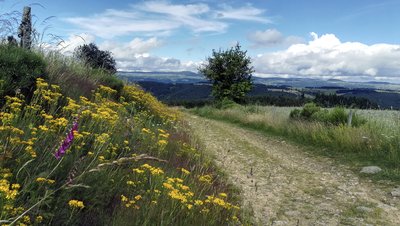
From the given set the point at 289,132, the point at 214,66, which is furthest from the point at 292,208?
the point at 214,66

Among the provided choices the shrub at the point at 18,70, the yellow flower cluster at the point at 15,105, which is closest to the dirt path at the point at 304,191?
the yellow flower cluster at the point at 15,105

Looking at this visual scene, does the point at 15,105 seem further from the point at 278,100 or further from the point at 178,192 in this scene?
the point at 278,100

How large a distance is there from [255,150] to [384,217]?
659 centimetres

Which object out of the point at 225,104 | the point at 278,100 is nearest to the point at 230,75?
the point at 225,104

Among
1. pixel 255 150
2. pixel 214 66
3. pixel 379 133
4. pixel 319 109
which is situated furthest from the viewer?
pixel 214 66

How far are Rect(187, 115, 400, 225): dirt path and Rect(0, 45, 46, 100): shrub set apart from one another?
4.42m

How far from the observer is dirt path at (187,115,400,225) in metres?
6.34

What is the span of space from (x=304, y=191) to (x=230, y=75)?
104ft

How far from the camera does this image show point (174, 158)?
7.70 m

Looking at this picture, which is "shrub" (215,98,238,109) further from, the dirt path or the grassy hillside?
the grassy hillside

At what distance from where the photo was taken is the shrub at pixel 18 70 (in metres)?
6.79

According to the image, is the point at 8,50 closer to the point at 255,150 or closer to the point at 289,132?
the point at 255,150

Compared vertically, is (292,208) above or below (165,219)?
below

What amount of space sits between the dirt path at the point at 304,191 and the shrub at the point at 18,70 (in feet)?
14.5
